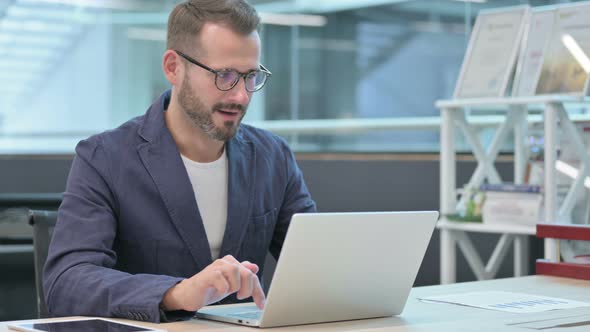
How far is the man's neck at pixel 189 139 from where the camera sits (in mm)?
2123

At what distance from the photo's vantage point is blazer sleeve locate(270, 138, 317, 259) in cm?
231

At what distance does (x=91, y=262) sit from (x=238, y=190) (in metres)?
0.43

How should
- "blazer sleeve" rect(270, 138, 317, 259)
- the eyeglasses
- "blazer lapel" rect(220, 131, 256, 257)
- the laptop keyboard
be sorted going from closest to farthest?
the laptop keyboard
the eyeglasses
"blazer lapel" rect(220, 131, 256, 257)
"blazer sleeve" rect(270, 138, 317, 259)

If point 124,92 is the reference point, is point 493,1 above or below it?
above

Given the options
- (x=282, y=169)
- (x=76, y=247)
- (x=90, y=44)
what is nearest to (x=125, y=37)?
(x=90, y=44)

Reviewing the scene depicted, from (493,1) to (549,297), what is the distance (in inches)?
106

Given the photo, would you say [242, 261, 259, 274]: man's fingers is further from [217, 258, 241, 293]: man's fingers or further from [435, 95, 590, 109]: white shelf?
[435, 95, 590, 109]: white shelf

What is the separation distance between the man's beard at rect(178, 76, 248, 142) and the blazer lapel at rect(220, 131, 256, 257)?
0.11 m

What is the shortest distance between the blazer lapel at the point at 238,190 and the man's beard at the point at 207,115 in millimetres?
112

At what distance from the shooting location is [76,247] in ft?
6.06

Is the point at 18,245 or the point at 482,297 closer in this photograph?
the point at 482,297

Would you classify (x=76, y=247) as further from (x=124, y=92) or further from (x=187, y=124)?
(x=124, y=92)

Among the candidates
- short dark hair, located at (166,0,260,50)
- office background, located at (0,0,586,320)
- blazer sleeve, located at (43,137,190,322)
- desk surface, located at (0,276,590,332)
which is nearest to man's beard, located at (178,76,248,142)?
short dark hair, located at (166,0,260,50)

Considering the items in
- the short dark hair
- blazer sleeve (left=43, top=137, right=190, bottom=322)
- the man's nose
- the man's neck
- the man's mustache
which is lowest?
blazer sleeve (left=43, top=137, right=190, bottom=322)
